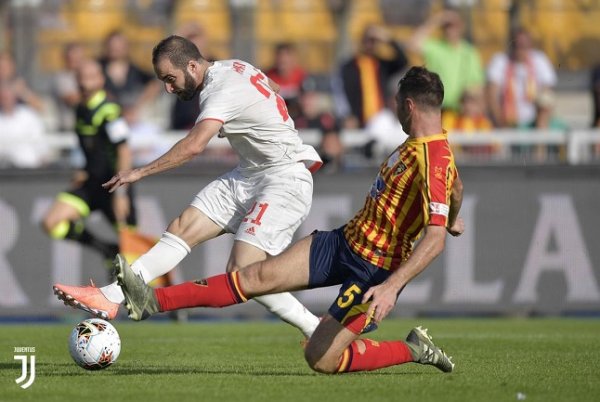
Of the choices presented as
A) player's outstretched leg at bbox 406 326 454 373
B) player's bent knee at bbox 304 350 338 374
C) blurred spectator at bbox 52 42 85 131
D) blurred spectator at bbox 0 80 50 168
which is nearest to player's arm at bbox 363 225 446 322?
player's bent knee at bbox 304 350 338 374

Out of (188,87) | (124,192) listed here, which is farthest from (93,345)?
(124,192)

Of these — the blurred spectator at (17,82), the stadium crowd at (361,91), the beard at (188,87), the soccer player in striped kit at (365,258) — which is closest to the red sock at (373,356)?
the soccer player in striped kit at (365,258)

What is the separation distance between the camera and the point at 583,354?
996 cm

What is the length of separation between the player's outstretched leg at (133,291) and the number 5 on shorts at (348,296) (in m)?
1.15

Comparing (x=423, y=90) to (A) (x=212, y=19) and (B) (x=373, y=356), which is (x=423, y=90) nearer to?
(B) (x=373, y=356)

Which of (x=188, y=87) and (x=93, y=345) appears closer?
(x=93, y=345)

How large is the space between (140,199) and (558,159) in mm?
5202

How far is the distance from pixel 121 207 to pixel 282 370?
5411 millimetres

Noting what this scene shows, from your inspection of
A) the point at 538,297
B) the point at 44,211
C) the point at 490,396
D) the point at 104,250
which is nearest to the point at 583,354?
the point at 490,396

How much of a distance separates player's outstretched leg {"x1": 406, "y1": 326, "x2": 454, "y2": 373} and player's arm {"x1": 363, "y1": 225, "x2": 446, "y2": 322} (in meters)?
0.95

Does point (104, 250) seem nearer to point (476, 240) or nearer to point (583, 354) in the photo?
point (476, 240)

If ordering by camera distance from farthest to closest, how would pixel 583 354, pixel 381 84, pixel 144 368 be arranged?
pixel 381 84 < pixel 583 354 < pixel 144 368

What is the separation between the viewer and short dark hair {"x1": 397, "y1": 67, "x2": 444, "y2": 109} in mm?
7968

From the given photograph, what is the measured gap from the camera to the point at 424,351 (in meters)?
8.41
